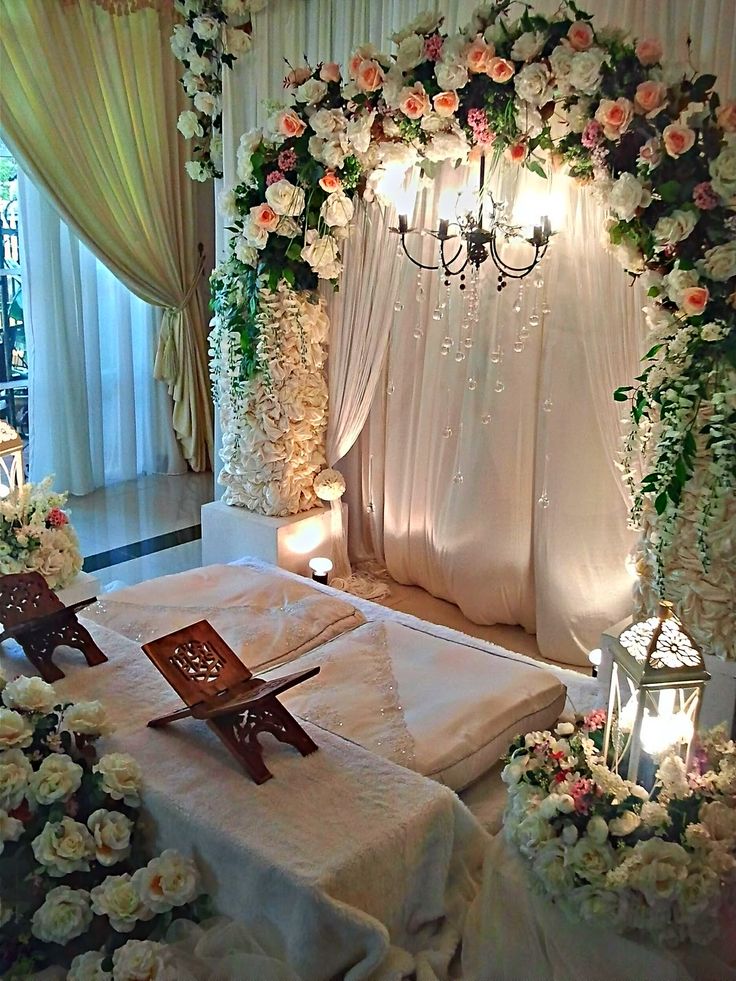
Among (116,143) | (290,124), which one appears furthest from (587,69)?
(116,143)

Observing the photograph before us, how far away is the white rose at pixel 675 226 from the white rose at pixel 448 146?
2.74 ft

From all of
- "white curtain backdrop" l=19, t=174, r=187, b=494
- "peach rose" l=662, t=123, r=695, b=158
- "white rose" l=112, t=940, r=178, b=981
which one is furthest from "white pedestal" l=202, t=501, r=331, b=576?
"white rose" l=112, t=940, r=178, b=981

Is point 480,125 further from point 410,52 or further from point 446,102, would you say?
point 410,52

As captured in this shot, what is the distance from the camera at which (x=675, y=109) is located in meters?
2.93

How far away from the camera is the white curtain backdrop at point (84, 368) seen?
18.1 feet

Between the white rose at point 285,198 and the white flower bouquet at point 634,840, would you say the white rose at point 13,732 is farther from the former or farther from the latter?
the white rose at point 285,198

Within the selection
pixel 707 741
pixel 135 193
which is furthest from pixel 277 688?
pixel 135 193

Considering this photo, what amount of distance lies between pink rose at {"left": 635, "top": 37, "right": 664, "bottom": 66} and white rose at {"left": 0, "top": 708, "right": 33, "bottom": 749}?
250 cm

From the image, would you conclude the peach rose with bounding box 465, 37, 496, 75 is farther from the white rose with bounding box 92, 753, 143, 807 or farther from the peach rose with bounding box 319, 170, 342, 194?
the white rose with bounding box 92, 753, 143, 807

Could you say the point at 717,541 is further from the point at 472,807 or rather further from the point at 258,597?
the point at 258,597

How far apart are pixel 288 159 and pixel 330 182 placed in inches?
9.1

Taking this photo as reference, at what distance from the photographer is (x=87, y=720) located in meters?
2.29

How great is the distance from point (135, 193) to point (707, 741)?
4668 mm

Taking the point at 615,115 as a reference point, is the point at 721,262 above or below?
below
